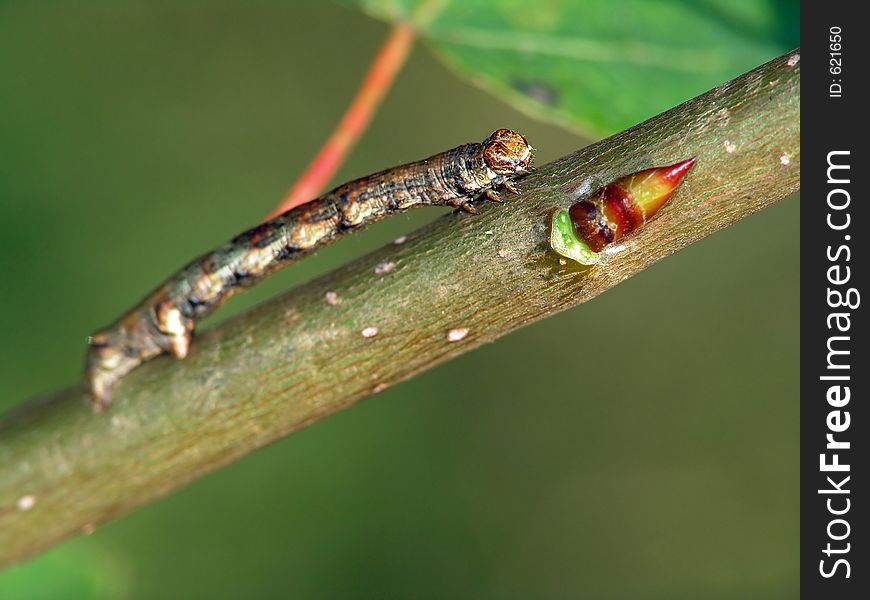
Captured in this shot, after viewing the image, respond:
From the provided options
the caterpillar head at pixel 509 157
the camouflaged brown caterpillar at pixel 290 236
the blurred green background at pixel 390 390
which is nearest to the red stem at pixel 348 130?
the camouflaged brown caterpillar at pixel 290 236

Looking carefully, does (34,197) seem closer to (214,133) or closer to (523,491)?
(214,133)

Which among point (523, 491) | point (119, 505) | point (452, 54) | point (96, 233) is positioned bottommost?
point (119, 505)

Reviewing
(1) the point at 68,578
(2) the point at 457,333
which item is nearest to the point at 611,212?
(2) the point at 457,333

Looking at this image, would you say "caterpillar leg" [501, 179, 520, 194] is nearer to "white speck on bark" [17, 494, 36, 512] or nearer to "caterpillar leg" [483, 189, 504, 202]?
"caterpillar leg" [483, 189, 504, 202]

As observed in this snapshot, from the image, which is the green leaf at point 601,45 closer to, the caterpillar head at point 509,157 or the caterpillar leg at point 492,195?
the caterpillar head at point 509,157

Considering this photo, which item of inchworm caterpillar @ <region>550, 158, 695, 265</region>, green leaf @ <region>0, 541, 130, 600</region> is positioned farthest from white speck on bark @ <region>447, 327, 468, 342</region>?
green leaf @ <region>0, 541, 130, 600</region>
